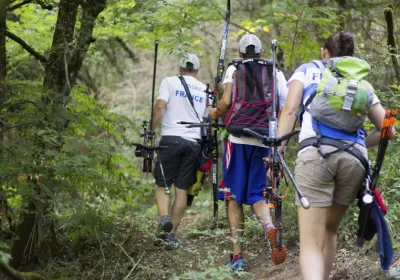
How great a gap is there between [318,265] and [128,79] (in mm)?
14251

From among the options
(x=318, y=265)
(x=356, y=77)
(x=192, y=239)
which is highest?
(x=356, y=77)

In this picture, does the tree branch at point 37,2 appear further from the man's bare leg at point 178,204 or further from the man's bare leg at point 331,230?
the man's bare leg at point 331,230

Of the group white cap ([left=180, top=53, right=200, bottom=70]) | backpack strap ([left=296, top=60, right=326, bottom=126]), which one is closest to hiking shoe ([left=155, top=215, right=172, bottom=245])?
white cap ([left=180, top=53, right=200, bottom=70])

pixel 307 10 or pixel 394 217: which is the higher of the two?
pixel 307 10

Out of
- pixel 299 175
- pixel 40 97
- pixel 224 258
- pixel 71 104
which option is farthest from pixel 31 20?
pixel 299 175

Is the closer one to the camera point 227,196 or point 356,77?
point 356,77

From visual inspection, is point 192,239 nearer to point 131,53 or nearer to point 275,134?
point 275,134

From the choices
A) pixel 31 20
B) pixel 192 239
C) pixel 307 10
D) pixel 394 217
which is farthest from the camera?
pixel 31 20

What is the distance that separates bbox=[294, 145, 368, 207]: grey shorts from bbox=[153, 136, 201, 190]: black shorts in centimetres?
377

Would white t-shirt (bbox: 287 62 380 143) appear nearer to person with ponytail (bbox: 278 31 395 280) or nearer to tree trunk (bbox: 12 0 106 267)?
person with ponytail (bbox: 278 31 395 280)

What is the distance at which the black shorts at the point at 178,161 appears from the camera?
8305 millimetres

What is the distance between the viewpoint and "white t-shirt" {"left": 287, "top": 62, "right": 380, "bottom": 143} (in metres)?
4.72

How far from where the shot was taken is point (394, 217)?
20.2 ft

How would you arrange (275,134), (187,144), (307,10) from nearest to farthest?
1. (275,134)
2. (187,144)
3. (307,10)
